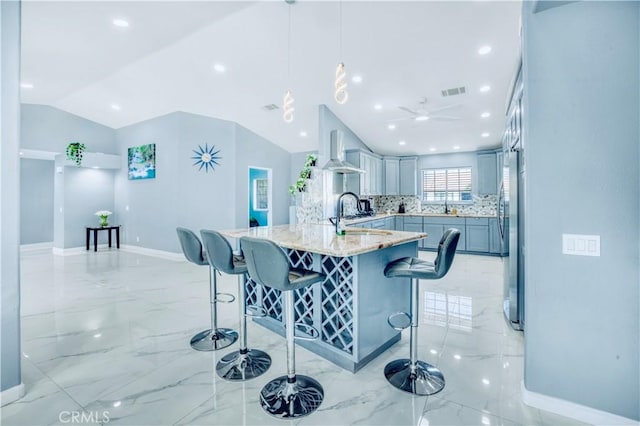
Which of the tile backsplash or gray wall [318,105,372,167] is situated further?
the tile backsplash

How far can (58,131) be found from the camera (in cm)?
711

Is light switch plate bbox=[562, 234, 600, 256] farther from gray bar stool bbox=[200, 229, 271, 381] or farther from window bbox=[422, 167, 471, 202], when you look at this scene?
window bbox=[422, 167, 471, 202]

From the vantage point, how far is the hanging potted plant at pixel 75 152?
6.89m

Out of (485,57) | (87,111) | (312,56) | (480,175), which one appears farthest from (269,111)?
(480,175)

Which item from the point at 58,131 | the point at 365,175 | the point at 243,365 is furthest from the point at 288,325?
the point at 58,131

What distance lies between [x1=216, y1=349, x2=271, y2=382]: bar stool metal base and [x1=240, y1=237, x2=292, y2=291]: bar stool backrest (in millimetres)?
813

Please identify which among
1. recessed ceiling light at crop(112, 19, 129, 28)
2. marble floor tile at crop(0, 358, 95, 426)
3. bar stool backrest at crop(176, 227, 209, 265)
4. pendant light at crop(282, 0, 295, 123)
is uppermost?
recessed ceiling light at crop(112, 19, 129, 28)

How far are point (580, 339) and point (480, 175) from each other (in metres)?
6.10

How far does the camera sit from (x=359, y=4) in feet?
10.6

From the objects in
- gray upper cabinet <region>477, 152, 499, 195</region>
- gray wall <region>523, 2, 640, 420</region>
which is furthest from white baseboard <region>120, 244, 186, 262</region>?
gray upper cabinet <region>477, 152, 499, 195</region>

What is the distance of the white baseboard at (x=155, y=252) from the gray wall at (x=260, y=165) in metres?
1.39

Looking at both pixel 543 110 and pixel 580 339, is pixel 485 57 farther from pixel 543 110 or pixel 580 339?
pixel 580 339

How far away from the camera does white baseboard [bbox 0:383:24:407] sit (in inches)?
74.9

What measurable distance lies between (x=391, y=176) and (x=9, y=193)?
279 inches
